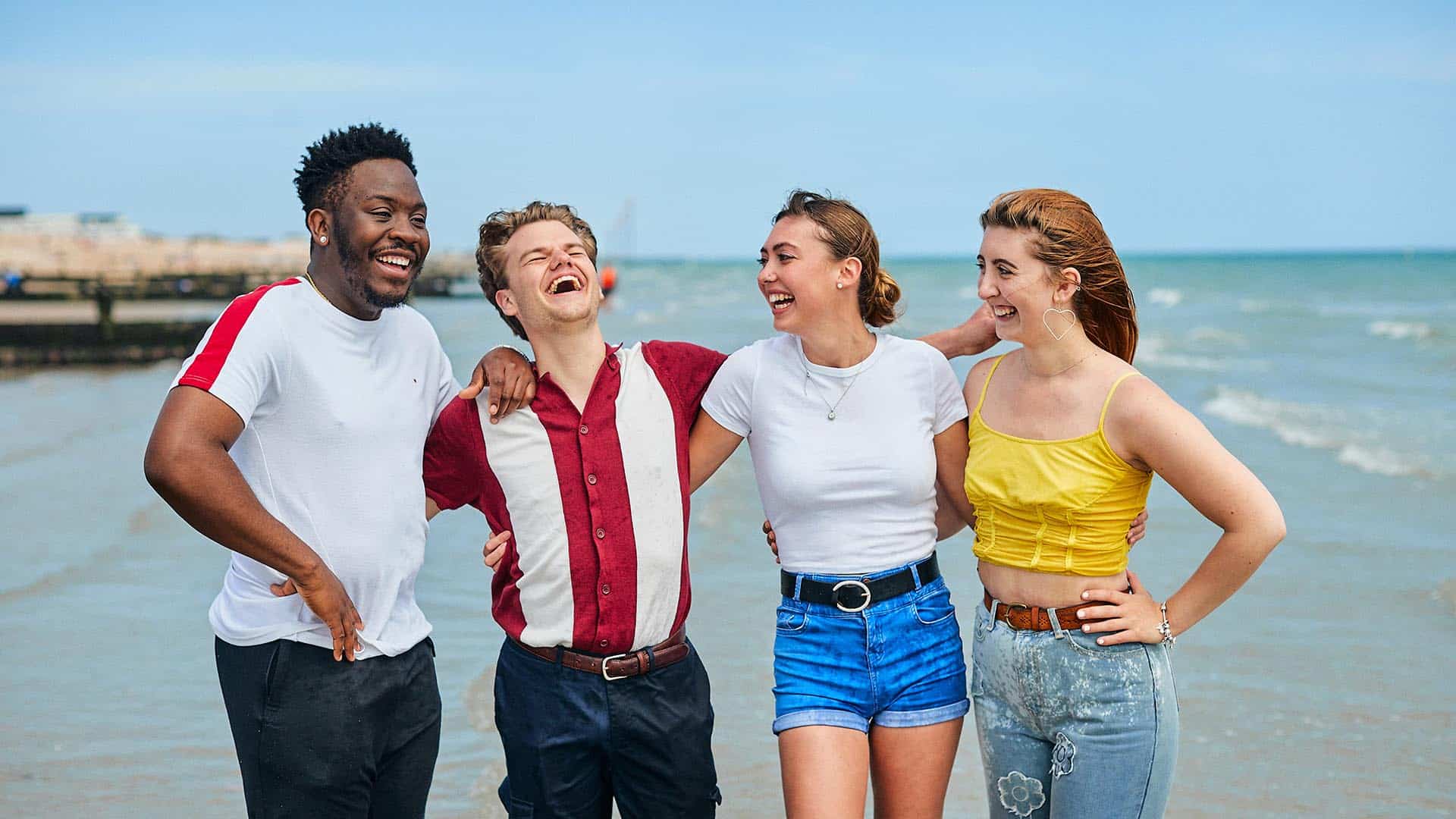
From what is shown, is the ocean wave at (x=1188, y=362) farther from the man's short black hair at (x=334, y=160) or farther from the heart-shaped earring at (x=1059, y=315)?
the man's short black hair at (x=334, y=160)

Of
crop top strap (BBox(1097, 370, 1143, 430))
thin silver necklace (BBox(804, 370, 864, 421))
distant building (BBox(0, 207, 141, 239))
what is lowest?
distant building (BBox(0, 207, 141, 239))

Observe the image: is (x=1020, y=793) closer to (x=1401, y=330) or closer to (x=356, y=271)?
(x=356, y=271)

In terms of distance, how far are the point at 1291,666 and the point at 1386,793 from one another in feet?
4.91

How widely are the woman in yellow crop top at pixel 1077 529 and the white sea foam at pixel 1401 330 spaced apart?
26932 mm

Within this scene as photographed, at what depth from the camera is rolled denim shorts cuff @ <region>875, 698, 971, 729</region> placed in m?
3.37

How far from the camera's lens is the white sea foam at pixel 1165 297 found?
146 ft

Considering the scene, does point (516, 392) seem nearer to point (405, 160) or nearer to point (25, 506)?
point (405, 160)

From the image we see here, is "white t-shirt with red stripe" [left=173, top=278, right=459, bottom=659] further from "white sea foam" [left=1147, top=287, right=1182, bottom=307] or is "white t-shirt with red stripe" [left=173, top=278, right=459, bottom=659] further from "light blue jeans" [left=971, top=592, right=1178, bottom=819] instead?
"white sea foam" [left=1147, top=287, right=1182, bottom=307]

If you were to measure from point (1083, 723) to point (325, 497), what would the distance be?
194 cm

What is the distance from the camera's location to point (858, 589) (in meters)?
3.37

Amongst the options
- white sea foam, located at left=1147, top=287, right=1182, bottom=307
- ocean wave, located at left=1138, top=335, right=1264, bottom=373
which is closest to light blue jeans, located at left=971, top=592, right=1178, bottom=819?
ocean wave, located at left=1138, top=335, right=1264, bottom=373

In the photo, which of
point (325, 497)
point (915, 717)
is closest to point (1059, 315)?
point (915, 717)

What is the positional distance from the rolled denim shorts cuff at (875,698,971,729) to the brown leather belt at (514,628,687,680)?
597mm

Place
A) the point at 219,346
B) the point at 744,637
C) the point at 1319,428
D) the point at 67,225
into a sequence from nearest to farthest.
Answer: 1. the point at 219,346
2. the point at 744,637
3. the point at 1319,428
4. the point at 67,225
